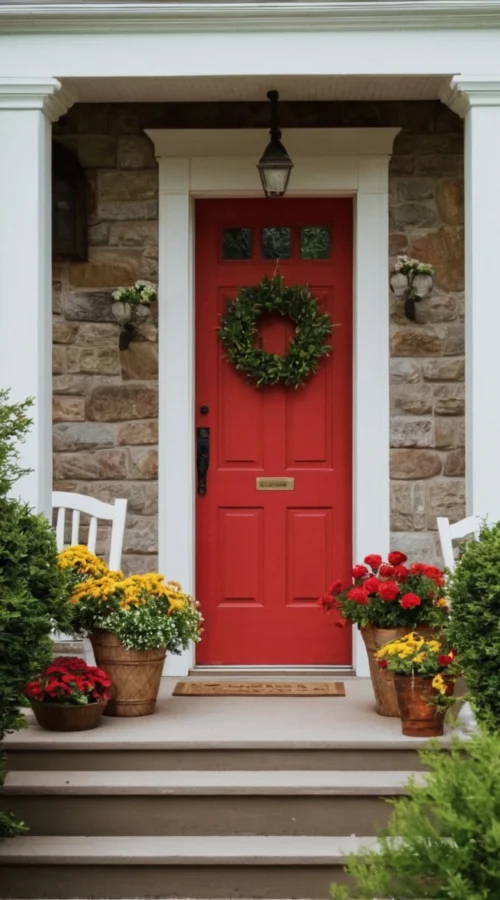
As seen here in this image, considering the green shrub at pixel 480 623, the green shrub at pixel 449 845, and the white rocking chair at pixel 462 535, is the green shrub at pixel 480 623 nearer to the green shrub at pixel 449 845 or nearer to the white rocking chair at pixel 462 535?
the white rocking chair at pixel 462 535

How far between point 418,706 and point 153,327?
2.43 meters

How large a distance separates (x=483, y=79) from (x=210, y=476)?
7.73 feet

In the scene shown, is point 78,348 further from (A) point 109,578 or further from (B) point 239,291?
(A) point 109,578

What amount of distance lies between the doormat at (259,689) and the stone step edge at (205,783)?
3.24 feet

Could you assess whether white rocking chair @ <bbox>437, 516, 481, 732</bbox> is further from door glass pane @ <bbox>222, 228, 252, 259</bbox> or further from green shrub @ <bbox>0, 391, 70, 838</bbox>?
door glass pane @ <bbox>222, 228, 252, 259</bbox>

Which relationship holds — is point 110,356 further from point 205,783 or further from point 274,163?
point 205,783

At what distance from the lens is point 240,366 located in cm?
592

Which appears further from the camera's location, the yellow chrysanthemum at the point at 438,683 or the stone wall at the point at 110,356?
the stone wall at the point at 110,356

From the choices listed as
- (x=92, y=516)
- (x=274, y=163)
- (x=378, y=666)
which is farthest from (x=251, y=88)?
(x=378, y=666)

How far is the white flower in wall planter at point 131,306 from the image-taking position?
5.79 m

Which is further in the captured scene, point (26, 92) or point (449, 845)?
point (26, 92)

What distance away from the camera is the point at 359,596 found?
4785 millimetres

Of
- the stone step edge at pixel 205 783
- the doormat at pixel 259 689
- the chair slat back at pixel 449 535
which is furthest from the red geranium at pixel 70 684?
the chair slat back at pixel 449 535

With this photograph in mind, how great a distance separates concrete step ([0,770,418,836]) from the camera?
4.19 m
